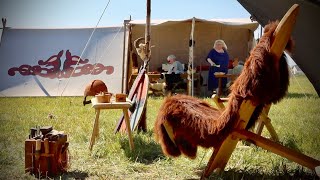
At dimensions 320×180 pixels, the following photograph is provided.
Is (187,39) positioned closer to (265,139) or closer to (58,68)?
(58,68)

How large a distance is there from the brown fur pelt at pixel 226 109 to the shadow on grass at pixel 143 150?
581mm

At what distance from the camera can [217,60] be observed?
30.7ft

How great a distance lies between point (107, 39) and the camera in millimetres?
9656

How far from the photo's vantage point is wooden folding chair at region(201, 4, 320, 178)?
2.14 m

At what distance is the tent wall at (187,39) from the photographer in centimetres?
1042

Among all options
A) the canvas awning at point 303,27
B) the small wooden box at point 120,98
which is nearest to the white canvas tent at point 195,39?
the small wooden box at point 120,98

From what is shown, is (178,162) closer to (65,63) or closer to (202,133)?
(202,133)

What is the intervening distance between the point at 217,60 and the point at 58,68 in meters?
4.19

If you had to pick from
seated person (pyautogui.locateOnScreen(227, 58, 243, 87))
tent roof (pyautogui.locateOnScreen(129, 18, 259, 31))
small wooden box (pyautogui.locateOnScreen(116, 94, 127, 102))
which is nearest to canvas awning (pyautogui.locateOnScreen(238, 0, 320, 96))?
small wooden box (pyautogui.locateOnScreen(116, 94, 127, 102))

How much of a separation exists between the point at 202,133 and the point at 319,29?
1.23 m

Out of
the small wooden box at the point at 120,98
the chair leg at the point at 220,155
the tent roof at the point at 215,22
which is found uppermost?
the tent roof at the point at 215,22

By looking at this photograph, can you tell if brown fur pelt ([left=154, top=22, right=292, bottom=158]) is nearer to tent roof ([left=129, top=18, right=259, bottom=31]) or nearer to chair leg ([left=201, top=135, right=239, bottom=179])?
chair leg ([left=201, top=135, right=239, bottom=179])

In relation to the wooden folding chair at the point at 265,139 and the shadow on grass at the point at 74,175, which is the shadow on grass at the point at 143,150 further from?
the wooden folding chair at the point at 265,139

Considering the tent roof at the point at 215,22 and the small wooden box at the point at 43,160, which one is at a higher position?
the tent roof at the point at 215,22
